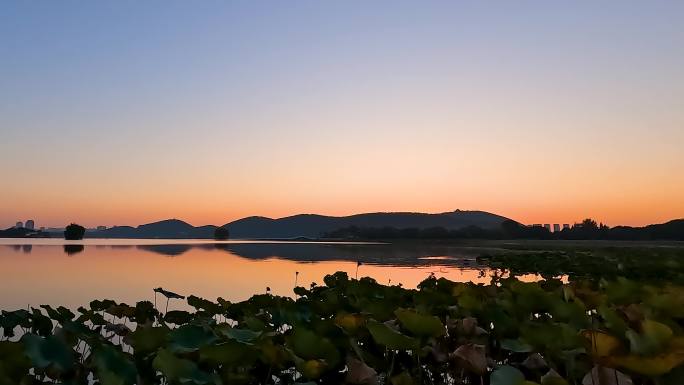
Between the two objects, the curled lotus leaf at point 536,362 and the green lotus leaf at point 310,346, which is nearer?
the green lotus leaf at point 310,346

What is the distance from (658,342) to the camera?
2.91m

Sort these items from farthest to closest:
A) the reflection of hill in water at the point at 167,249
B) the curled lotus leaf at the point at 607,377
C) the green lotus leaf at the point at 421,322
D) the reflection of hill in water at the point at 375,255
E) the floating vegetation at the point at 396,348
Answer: the reflection of hill in water at the point at 167,249 → the reflection of hill in water at the point at 375,255 → the green lotus leaf at the point at 421,322 → the floating vegetation at the point at 396,348 → the curled lotus leaf at the point at 607,377

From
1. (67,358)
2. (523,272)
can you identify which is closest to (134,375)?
(67,358)

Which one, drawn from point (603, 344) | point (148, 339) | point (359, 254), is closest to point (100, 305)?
point (148, 339)

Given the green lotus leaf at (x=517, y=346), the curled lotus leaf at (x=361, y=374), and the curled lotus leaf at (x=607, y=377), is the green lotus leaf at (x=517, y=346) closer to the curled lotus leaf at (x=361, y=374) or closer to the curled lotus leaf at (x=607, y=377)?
the curled lotus leaf at (x=607, y=377)

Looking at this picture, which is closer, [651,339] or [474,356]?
[651,339]

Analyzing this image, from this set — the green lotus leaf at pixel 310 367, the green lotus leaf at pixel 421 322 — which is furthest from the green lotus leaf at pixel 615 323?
the green lotus leaf at pixel 310 367

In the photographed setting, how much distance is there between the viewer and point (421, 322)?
348 cm

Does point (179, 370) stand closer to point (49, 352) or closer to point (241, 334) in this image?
point (241, 334)

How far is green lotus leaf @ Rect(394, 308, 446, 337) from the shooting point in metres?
3.45

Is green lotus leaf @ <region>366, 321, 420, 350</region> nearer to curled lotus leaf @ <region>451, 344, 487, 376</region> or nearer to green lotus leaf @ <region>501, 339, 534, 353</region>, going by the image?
curled lotus leaf @ <region>451, 344, 487, 376</region>

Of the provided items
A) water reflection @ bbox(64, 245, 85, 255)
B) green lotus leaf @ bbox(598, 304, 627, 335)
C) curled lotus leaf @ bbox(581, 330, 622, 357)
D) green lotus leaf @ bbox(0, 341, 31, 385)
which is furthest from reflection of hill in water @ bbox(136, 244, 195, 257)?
curled lotus leaf @ bbox(581, 330, 622, 357)

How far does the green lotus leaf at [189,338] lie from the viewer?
10.8 ft

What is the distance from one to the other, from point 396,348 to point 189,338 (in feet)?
4.25
